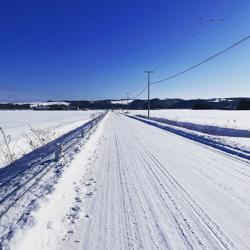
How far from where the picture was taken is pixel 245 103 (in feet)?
371

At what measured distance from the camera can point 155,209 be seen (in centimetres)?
548

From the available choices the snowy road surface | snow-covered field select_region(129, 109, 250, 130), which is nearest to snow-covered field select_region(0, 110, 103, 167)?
the snowy road surface

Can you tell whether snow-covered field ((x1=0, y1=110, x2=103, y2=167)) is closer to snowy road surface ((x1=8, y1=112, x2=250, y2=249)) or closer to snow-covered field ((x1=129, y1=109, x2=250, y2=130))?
snowy road surface ((x1=8, y1=112, x2=250, y2=249))

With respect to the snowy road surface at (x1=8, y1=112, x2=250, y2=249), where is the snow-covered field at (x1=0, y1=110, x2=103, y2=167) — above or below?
below

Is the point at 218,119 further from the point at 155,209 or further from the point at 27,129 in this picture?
the point at 155,209

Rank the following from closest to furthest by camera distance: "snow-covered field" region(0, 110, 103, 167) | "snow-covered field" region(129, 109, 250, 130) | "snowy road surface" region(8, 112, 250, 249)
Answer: "snowy road surface" region(8, 112, 250, 249) → "snow-covered field" region(0, 110, 103, 167) → "snow-covered field" region(129, 109, 250, 130)

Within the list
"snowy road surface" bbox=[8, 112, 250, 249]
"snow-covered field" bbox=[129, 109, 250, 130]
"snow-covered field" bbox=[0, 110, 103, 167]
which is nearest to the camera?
"snowy road surface" bbox=[8, 112, 250, 249]

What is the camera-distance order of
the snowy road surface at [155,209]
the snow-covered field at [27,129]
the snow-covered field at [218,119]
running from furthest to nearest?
the snow-covered field at [218,119], the snow-covered field at [27,129], the snowy road surface at [155,209]

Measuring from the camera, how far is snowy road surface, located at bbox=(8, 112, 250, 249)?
164 inches

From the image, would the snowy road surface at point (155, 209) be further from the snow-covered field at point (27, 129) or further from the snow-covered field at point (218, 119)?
the snow-covered field at point (218, 119)

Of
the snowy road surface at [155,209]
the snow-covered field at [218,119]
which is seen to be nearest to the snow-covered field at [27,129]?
the snowy road surface at [155,209]

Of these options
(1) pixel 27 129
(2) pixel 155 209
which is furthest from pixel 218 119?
(2) pixel 155 209

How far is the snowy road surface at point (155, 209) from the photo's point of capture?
13.7 ft

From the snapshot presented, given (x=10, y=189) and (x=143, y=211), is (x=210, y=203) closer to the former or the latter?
(x=143, y=211)
